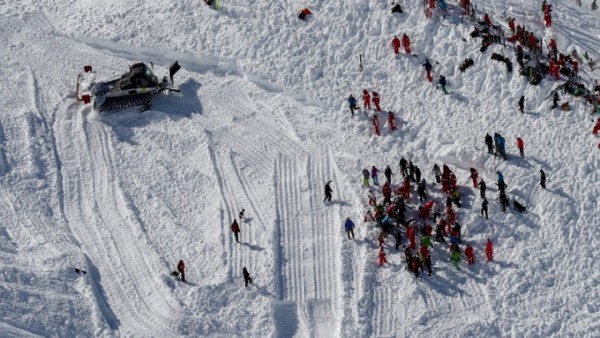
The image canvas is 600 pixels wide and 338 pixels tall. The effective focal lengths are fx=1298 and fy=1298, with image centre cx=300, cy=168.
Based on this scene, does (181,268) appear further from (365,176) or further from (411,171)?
(411,171)

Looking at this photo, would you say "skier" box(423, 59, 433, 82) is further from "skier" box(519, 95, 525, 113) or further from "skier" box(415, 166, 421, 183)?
"skier" box(415, 166, 421, 183)

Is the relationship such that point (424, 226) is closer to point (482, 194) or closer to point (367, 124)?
point (482, 194)

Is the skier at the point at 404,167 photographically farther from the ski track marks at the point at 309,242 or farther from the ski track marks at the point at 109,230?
the ski track marks at the point at 109,230

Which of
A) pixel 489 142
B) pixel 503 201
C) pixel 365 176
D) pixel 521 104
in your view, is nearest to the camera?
pixel 503 201

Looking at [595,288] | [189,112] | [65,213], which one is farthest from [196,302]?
[595,288]

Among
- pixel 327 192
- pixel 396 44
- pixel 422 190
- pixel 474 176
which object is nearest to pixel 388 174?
pixel 422 190

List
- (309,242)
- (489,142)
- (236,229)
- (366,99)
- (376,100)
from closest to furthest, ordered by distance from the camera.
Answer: (236,229) < (309,242) < (489,142) < (376,100) < (366,99)
